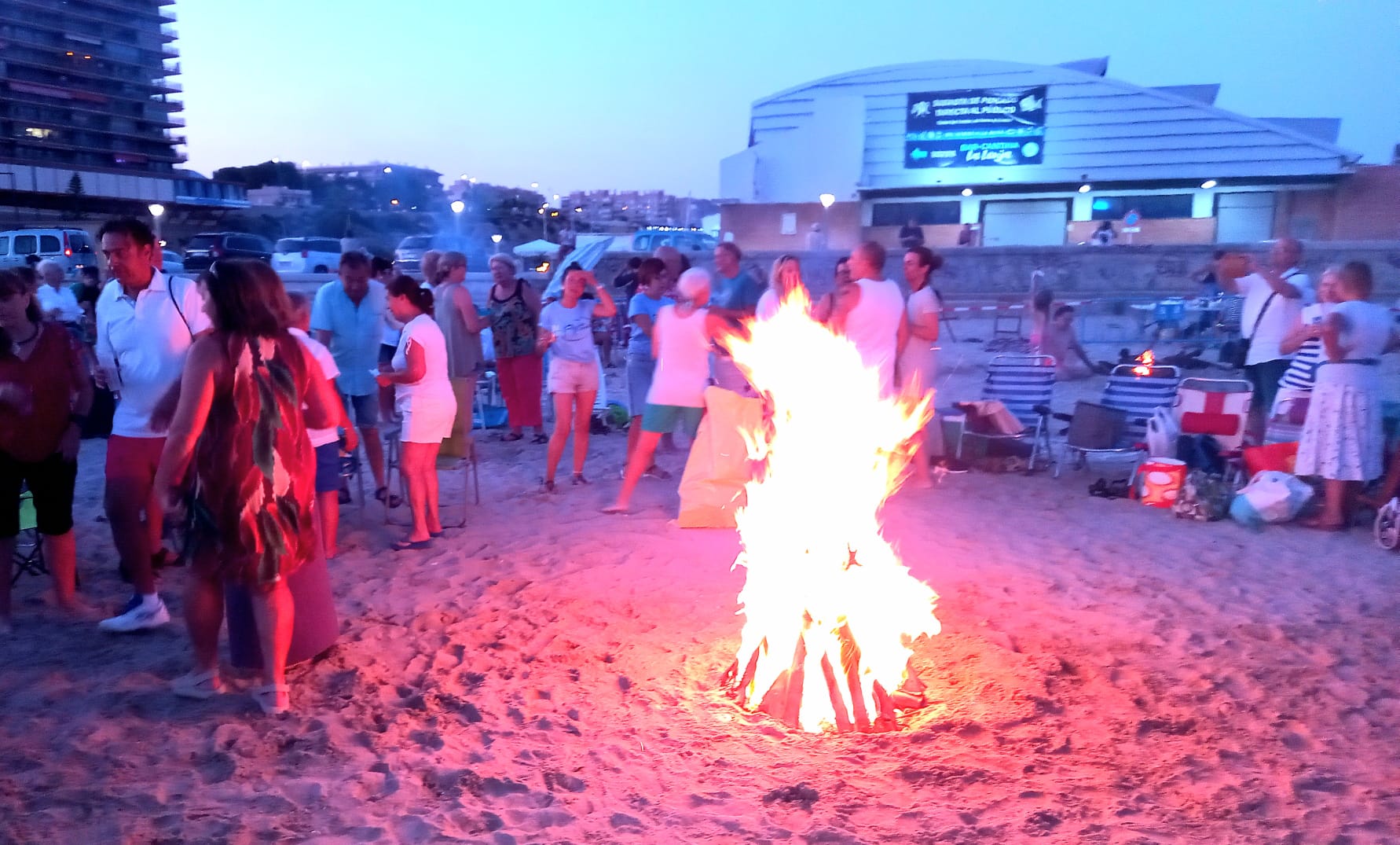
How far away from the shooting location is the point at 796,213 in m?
32.4

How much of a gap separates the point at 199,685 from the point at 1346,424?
6747mm

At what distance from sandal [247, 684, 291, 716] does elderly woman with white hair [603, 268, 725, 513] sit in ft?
10.3

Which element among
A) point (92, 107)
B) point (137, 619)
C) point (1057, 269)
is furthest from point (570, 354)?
point (92, 107)

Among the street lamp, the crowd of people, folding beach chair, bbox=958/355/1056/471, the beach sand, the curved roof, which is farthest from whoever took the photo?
the street lamp

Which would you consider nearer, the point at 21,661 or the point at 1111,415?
the point at 21,661

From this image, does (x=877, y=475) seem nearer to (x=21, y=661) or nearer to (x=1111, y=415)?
(x=21, y=661)

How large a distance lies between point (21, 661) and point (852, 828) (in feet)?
12.1

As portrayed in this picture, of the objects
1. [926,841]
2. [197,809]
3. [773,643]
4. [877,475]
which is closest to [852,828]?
[926,841]

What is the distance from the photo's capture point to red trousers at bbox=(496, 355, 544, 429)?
8703mm

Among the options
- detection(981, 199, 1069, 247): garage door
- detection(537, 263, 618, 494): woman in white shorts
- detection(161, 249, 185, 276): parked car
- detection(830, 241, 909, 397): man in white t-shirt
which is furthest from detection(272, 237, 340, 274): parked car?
detection(830, 241, 909, 397): man in white t-shirt

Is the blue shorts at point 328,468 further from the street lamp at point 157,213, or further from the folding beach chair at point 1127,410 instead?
the street lamp at point 157,213

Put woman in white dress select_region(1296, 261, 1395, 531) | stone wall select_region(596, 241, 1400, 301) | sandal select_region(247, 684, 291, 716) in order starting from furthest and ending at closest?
stone wall select_region(596, 241, 1400, 301) < woman in white dress select_region(1296, 261, 1395, 531) < sandal select_region(247, 684, 291, 716)

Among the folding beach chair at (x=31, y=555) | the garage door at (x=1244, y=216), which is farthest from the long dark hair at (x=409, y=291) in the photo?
the garage door at (x=1244, y=216)

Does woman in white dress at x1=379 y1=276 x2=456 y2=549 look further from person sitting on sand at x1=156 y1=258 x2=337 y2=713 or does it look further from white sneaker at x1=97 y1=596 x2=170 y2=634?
person sitting on sand at x1=156 y1=258 x2=337 y2=713
